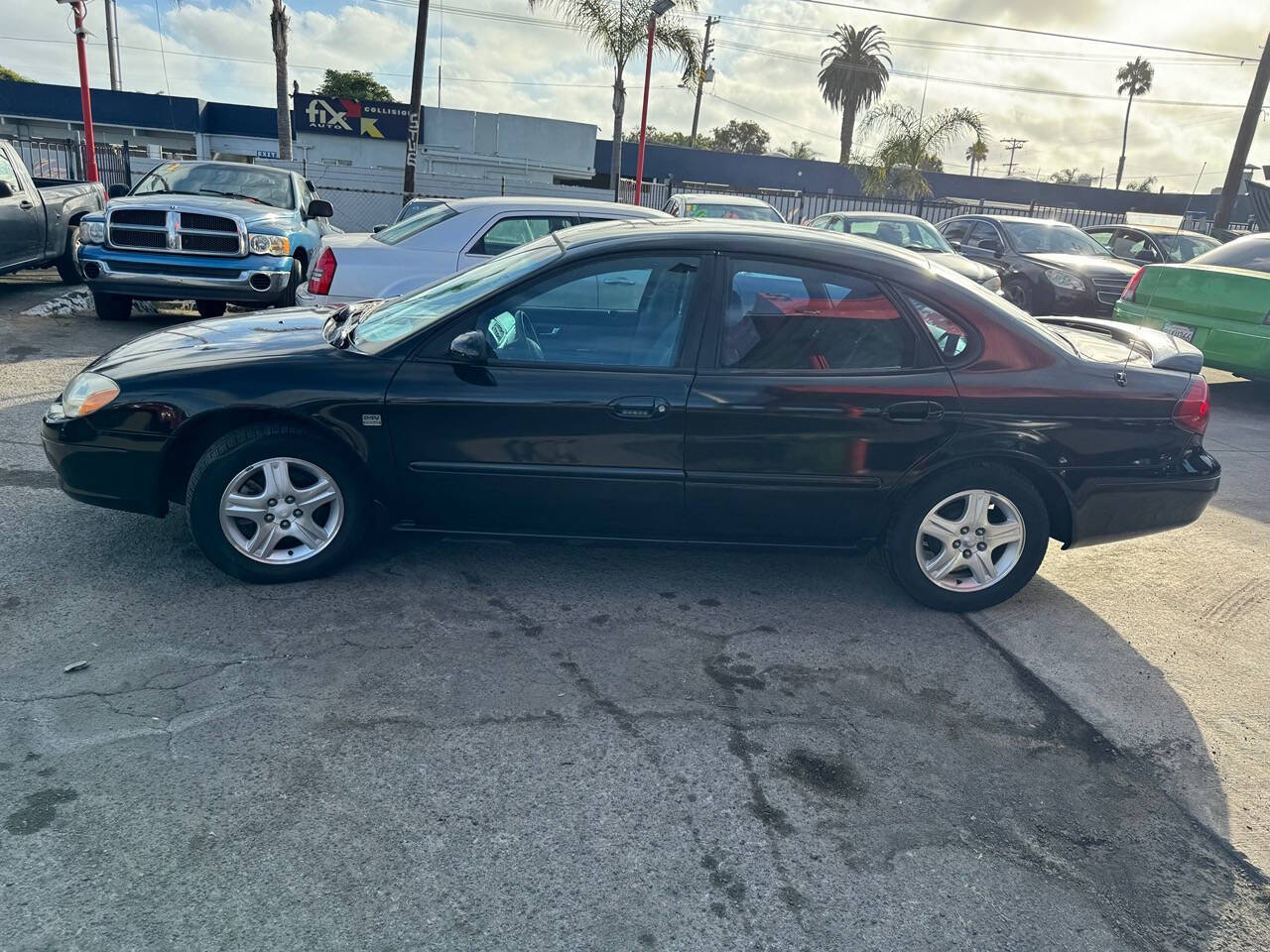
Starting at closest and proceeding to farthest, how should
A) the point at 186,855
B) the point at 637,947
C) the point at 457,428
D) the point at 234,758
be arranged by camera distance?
the point at 637,947 < the point at 186,855 < the point at 234,758 < the point at 457,428

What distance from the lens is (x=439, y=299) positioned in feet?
13.9

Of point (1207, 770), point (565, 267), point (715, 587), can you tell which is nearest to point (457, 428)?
point (565, 267)

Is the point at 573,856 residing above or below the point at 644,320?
below

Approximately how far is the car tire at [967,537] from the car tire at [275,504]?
7.70ft

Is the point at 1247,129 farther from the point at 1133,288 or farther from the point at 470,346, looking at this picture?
the point at 470,346

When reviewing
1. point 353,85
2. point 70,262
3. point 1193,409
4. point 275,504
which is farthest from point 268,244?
point 353,85

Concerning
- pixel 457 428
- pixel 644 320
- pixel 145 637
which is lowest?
pixel 145 637

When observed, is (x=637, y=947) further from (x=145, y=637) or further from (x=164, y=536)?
(x=164, y=536)

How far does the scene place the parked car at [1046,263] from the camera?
463 inches

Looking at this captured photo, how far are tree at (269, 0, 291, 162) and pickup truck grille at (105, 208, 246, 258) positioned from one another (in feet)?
51.2

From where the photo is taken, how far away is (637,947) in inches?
89.7

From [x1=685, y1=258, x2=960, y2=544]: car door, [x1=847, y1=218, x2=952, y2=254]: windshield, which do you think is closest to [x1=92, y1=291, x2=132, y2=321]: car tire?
[x1=685, y1=258, x2=960, y2=544]: car door

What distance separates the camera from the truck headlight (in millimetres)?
9172

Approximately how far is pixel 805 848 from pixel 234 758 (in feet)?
5.60
